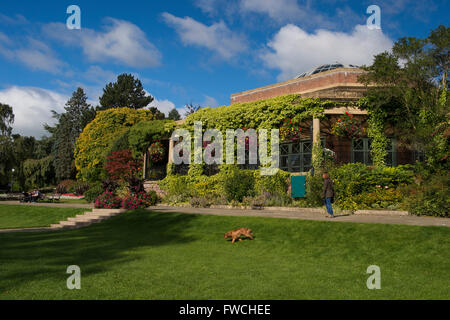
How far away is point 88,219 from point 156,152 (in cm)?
1175

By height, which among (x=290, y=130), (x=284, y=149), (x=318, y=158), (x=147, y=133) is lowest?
(x=318, y=158)

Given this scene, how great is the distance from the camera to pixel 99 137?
1455 inches

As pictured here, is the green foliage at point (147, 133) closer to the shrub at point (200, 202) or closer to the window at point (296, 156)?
the shrub at point (200, 202)

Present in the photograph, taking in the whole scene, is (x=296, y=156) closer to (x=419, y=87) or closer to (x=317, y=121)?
(x=317, y=121)

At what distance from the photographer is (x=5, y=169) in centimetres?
3912

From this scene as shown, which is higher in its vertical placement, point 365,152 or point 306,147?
point 306,147

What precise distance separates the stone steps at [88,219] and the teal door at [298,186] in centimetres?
814

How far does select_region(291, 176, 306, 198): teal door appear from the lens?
16.5 metres

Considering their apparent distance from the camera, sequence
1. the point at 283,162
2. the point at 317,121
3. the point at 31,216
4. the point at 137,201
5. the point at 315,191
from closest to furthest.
Answer: the point at 315,191
the point at 317,121
the point at 137,201
the point at 31,216
the point at 283,162

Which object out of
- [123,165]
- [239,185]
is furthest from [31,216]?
[239,185]

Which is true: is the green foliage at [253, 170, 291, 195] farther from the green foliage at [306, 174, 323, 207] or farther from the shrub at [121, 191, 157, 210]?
the shrub at [121, 191, 157, 210]

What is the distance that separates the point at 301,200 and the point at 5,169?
36.2 metres
